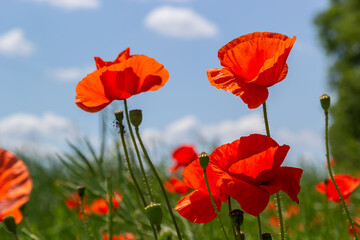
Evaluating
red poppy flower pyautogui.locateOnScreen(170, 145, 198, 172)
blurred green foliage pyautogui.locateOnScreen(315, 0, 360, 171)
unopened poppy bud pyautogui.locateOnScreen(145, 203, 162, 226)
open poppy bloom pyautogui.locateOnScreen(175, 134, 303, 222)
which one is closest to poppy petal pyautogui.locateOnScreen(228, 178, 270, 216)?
open poppy bloom pyautogui.locateOnScreen(175, 134, 303, 222)

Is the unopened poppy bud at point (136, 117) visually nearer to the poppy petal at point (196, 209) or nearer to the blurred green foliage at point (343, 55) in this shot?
the poppy petal at point (196, 209)

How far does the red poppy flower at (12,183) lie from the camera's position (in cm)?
70

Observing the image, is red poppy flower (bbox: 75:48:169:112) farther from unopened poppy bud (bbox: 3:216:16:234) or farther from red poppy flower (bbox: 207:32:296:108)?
unopened poppy bud (bbox: 3:216:16:234)

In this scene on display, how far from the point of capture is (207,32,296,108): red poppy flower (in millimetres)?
774

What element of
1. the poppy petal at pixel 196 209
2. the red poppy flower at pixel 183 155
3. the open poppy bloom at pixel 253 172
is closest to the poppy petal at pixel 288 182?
the open poppy bloom at pixel 253 172

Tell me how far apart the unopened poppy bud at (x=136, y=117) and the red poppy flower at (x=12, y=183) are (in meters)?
0.19

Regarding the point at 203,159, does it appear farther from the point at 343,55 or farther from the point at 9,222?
the point at 343,55

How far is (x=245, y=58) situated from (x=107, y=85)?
A: 9.5 inches

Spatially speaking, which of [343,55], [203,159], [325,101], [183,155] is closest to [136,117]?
[203,159]

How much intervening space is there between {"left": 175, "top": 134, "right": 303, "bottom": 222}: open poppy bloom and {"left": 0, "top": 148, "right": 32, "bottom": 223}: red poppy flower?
241mm

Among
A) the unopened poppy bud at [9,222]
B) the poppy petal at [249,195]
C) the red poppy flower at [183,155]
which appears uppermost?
the unopened poppy bud at [9,222]

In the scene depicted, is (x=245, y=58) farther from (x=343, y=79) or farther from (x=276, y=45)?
(x=343, y=79)

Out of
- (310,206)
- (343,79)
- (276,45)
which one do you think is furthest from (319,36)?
(276,45)

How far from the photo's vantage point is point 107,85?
865 millimetres
